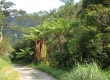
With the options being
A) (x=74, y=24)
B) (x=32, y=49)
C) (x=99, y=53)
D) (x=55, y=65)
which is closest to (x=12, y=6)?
(x=32, y=49)

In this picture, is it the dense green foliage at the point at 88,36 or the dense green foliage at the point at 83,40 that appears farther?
the dense green foliage at the point at 88,36

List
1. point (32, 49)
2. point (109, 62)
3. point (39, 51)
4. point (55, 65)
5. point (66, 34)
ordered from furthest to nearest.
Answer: point (32, 49) < point (39, 51) < point (55, 65) < point (66, 34) < point (109, 62)

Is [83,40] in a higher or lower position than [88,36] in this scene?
lower

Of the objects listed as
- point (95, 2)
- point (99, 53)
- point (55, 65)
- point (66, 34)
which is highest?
point (95, 2)

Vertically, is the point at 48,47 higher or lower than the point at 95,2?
lower

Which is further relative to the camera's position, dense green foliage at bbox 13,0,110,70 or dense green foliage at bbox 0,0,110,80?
dense green foliage at bbox 13,0,110,70

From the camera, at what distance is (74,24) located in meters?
13.8

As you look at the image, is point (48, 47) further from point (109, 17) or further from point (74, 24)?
point (109, 17)

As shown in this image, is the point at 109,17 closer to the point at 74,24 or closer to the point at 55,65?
the point at 74,24

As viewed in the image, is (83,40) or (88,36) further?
(83,40)

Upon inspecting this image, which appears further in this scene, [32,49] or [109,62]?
[32,49]

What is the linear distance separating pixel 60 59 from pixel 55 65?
2.43 feet

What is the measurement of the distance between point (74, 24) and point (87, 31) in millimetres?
1703

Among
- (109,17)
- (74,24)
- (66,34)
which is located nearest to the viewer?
(109,17)
